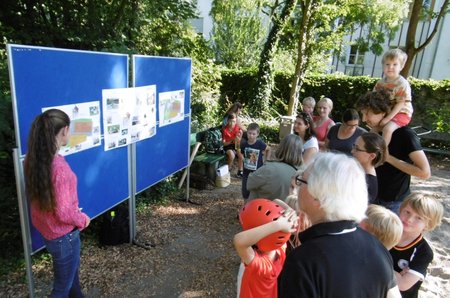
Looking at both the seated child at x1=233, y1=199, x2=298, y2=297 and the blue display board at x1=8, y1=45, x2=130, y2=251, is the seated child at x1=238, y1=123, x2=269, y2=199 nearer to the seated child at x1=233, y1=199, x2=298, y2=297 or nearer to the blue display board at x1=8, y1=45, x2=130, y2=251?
the blue display board at x1=8, y1=45, x2=130, y2=251

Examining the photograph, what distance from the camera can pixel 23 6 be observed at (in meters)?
4.73

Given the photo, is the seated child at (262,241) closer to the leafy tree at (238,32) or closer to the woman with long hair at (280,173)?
the woman with long hair at (280,173)

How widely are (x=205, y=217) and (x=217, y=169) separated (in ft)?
5.14

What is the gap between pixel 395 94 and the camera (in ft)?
11.1

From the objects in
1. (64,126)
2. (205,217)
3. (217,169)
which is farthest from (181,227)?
(64,126)

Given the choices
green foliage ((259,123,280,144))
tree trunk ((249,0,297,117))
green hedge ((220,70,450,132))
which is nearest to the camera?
green hedge ((220,70,450,132))

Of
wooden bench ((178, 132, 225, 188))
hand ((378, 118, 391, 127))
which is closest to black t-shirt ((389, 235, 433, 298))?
hand ((378, 118, 391, 127))

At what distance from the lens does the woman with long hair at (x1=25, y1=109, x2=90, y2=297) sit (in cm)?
235

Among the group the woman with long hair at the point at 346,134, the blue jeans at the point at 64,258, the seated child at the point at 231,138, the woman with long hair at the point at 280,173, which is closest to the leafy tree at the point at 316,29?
the seated child at the point at 231,138

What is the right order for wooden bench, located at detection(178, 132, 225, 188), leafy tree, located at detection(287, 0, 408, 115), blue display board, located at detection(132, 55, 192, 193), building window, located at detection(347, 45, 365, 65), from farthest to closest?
1. building window, located at detection(347, 45, 365, 65)
2. leafy tree, located at detection(287, 0, 408, 115)
3. wooden bench, located at detection(178, 132, 225, 188)
4. blue display board, located at detection(132, 55, 192, 193)

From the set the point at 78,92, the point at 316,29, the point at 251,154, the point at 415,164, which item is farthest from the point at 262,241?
the point at 316,29

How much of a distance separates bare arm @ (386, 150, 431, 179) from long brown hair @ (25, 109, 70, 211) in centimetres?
262

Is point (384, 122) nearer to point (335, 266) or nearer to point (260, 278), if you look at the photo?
point (260, 278)

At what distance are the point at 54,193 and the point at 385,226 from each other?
227 centimetres
